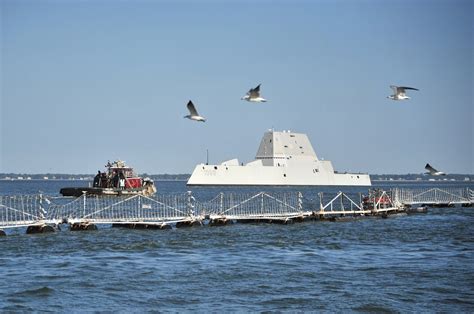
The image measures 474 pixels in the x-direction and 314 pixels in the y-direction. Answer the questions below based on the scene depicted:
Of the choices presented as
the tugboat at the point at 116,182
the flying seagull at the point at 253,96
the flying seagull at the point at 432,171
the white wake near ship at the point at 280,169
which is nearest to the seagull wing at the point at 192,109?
the flying seagull at the point at 253,96

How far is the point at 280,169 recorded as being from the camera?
113m

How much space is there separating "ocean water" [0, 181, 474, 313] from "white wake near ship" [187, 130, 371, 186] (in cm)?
7140

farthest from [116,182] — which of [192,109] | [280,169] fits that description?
[192,109]

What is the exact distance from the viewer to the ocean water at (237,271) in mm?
16625

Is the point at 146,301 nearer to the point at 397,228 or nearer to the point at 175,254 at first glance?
the point at 175,254

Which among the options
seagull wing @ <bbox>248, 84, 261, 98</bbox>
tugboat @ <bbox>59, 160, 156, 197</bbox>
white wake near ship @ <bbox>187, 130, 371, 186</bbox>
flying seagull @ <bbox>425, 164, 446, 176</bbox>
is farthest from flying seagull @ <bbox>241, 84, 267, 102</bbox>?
white wake near ship @ <bbox>187, 130, 371, 186</bbox>

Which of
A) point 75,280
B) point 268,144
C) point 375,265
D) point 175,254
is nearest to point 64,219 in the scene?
point 175,254

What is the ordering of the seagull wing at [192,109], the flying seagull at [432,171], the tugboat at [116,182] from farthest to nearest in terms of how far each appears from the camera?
the tugboat at [116,182]
the flying seagull at [432,171]
the seagull wing at [192,109]

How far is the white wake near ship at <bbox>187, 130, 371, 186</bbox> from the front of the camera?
104750mm

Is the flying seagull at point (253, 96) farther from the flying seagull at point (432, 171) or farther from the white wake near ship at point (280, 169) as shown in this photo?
the white wake near ship at point (280, 169)

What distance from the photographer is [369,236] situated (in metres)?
31.5

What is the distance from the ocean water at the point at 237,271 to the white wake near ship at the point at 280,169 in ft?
234

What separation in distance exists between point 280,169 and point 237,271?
92157 mm

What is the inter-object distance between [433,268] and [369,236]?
31.9 feet
